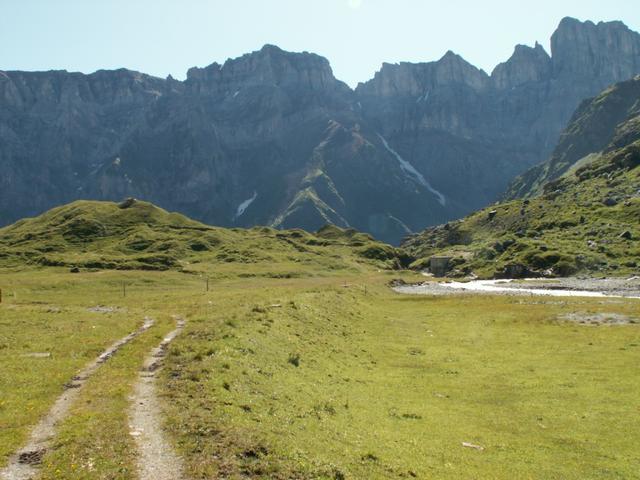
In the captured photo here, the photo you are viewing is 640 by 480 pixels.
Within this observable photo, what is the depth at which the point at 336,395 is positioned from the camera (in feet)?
118

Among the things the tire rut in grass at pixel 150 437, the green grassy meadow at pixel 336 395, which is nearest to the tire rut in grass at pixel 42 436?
the green grassy meadow at pixel 336 395

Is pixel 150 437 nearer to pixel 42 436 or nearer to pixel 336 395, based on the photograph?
pixel 42 436

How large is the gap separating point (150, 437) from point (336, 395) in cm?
1556

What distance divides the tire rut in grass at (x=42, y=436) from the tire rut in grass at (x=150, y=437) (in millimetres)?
3273

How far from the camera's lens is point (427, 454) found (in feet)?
86.6

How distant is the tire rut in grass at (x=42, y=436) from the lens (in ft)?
64.2

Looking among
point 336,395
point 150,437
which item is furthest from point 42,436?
point 336,395

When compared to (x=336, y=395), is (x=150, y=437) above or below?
above

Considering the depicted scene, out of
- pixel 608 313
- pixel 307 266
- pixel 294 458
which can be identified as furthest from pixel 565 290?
pixel 294 458

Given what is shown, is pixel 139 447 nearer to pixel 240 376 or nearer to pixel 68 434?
pixel 68 434

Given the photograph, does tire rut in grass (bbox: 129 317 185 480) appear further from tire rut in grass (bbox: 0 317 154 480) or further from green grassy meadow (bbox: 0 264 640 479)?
tire rut in grass (bbox: 0 317 154 480)

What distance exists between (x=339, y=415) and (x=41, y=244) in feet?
583

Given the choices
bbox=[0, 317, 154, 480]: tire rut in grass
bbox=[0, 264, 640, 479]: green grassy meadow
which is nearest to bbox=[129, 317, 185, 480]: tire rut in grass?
bbox=[0, 264, 640, 479]: green grassy meadow

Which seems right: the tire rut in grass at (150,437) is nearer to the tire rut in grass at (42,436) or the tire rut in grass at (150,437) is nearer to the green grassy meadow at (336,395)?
the green grassy meadow at (336,395)
